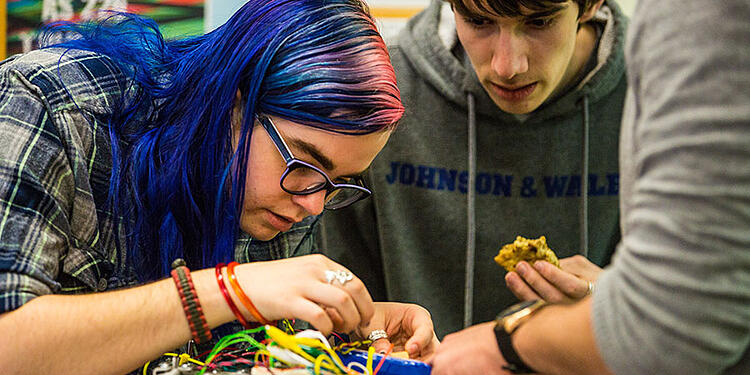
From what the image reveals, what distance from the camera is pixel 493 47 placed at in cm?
162

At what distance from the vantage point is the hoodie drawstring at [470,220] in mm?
→ 1881

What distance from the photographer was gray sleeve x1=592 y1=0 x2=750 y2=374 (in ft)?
2.26

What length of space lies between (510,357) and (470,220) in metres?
1.01

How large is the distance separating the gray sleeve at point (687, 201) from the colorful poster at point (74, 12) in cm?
179

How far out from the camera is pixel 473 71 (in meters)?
1.90

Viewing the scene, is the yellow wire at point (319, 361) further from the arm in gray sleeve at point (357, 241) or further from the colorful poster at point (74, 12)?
the colorful poster at point (74, 12)

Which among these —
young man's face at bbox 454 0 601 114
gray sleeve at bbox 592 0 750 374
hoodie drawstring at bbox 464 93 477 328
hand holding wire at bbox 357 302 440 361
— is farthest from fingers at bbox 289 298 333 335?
hoodie drawstring at bbox 464 93 477 328

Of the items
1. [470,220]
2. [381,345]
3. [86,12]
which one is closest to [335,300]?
[381,345]

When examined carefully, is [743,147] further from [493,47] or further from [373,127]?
[493,47]

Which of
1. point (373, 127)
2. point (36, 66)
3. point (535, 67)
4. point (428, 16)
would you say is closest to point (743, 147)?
point (373, 127)

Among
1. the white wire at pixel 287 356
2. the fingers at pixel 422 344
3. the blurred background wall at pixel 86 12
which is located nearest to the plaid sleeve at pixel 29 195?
Result: the white wire at pixel 287 356

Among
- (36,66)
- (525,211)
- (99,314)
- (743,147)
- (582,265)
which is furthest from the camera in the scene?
(525,211)

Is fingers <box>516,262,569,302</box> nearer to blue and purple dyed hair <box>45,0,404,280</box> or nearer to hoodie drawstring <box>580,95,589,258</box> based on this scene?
blue and purple dyed hair <box>45,0,404,280</box>

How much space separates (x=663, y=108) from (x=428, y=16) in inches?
53.6
